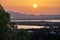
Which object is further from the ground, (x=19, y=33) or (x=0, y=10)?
(x=0, y=10)

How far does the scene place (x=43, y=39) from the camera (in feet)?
101

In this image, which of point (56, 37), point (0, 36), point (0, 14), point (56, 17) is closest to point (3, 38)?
point (0, 36)

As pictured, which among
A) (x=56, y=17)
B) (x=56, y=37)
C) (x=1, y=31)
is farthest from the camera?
(x=56, y=17)

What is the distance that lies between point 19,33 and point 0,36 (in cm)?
93

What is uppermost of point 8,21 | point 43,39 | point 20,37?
point 8,21

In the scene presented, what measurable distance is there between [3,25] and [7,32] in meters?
0.48

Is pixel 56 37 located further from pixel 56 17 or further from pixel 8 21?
pixel 56 17

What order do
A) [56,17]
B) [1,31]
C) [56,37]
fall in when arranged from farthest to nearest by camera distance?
[56,17]
[56,37]
[1,31]

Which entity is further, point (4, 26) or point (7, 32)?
point (7, 32)

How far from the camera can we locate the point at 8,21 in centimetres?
1180

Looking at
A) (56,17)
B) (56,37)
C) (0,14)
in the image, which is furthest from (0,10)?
(56,17)

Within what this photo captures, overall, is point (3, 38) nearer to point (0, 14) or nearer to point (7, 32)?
point (7, 32)

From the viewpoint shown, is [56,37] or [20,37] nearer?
[20,37]

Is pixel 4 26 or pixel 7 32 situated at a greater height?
pixel 4 26
